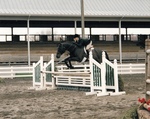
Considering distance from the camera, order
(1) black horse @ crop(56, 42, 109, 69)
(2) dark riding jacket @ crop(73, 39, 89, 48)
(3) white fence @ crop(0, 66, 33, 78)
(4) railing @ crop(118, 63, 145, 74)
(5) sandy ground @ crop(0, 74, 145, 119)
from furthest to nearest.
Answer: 1. (4) railing @ crop(118, 63, 145, 74)
2. (3) white fence @ crop(0, 66, 33, 78)
3. (2) dark riding jacket @ crop(73, 39, 89, 48)
4. (1) black horse @ crop(56, 42, 109, 69)
5. (5) sandy ground @ crop(0, 74, 145, 119)

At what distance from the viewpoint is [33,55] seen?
3250 centimetres

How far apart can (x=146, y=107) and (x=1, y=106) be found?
489cm

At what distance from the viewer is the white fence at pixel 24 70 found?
77.6 ft

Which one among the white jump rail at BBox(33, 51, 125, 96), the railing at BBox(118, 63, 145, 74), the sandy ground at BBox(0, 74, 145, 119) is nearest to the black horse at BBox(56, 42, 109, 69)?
the white jump rail at BBox(33, 51, 125, 96)

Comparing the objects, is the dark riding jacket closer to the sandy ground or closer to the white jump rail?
the white jump rail

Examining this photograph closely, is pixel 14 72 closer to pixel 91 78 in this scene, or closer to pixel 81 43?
pixel 81 43

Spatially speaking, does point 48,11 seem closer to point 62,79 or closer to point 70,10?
point 70,10

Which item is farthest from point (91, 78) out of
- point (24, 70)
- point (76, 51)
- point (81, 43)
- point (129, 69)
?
point (129, 69)

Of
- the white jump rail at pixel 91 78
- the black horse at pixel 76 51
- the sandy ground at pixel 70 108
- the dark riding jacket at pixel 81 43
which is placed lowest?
the sandy ground at pixel 70 108

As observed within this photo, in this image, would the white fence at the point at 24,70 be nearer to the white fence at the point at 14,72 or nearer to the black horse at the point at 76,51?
the white fence at the point at 14,72

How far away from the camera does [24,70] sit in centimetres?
2475

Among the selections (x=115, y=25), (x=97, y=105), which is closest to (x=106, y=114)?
(x=97, y=105)

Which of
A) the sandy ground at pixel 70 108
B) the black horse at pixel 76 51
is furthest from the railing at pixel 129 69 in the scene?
the sandy ground at pixel 70 108

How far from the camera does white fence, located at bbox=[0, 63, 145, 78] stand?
23.6 m
